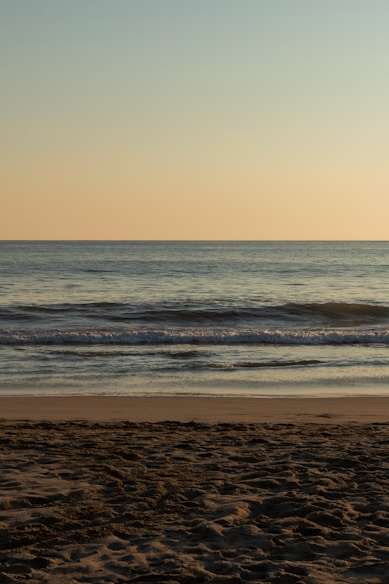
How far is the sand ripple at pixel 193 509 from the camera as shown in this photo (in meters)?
4.59

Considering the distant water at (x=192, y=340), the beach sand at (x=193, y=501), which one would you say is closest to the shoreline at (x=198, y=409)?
the beach sand at (x=193, y=501)

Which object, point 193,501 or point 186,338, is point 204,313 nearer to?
point 186,338

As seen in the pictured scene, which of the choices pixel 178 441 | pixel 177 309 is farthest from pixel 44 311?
pixel 178 441

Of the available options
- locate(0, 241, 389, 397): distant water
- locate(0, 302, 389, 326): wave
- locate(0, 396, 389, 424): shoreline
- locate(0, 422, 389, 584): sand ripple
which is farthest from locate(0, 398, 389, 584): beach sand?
locate(0, 302, 389, 326): wave

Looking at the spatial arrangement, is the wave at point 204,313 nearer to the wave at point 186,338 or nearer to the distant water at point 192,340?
the distant water at point 192,340

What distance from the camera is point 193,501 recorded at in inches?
231

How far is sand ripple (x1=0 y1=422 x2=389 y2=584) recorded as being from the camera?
4594 mm

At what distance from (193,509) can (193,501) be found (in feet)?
0.59

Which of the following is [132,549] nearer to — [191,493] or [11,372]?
[191,493]

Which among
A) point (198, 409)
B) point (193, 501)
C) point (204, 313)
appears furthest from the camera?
point (204, 313)

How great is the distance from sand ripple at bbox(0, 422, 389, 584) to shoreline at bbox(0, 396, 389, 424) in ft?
5.14

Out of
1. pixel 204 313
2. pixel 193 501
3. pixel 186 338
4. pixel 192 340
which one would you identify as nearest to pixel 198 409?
pixel 193 501

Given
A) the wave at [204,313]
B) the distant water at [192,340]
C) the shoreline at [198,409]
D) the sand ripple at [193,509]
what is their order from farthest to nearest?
the wave at [204,313] < the distant water at [192,340] < the shoreline at [198,409] < the sand ripple at [193,509]

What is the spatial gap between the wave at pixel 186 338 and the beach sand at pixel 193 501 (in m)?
10.2
